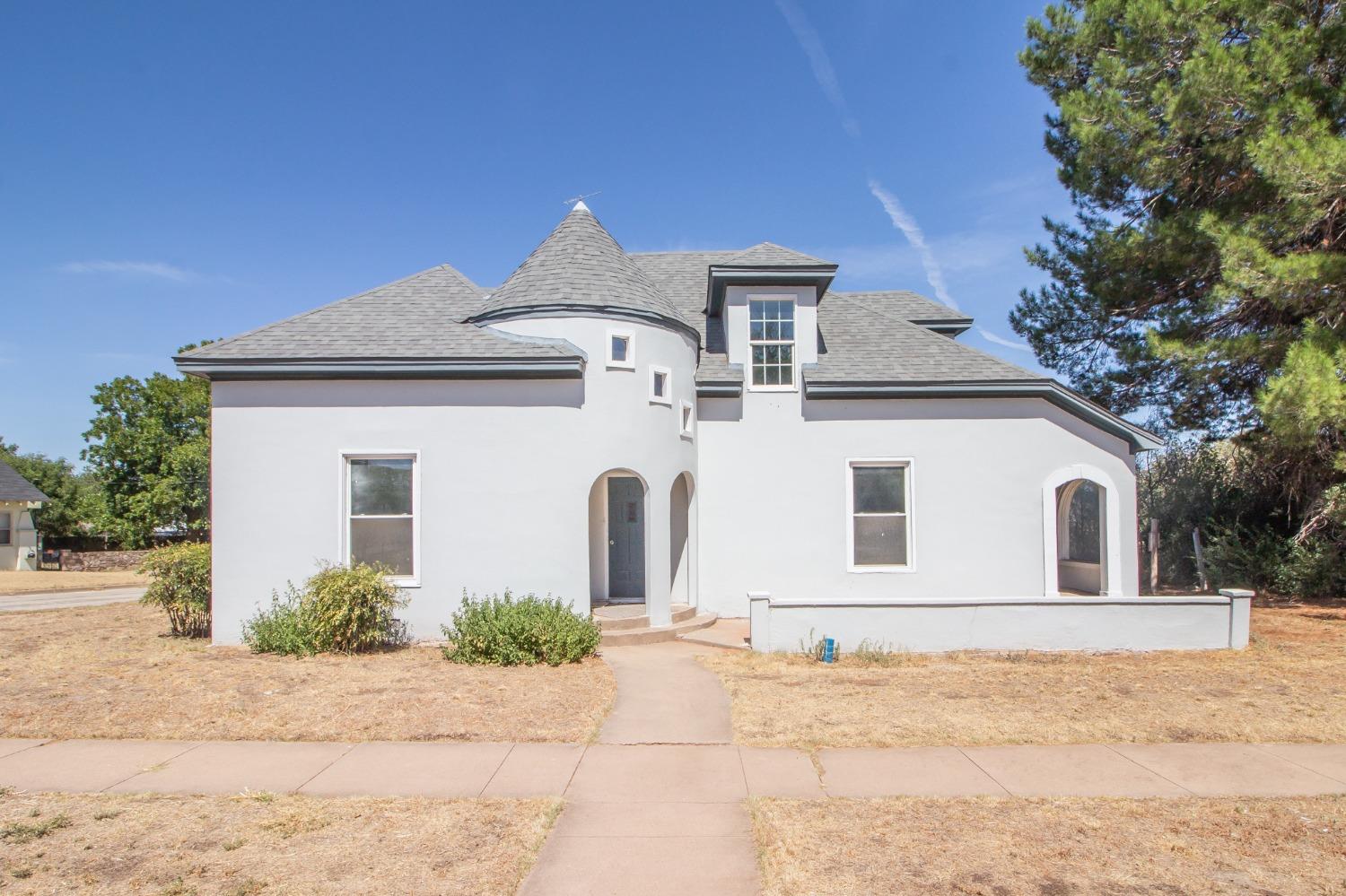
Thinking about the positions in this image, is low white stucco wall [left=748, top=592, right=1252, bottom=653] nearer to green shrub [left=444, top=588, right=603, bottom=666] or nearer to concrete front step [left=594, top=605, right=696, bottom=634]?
concrete front step [left=594, top=605, right=696, bottom=634]

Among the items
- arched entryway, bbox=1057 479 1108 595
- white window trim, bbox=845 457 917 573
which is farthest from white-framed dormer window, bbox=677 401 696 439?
arched entryway, bbox=1057 479 1108 595

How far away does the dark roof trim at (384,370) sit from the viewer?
38.3 feet

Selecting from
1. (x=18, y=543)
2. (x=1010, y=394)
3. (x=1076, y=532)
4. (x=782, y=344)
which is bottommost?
(x=18, y=543)

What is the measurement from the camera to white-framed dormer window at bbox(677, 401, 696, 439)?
13.2 m

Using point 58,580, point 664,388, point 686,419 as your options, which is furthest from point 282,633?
point 58,580

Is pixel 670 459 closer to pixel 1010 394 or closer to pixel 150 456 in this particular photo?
pixel 1010 394

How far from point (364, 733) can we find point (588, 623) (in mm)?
3862

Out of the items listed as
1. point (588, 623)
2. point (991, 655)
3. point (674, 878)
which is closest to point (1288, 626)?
point (991, 655)

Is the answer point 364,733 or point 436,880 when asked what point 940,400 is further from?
point 436,880

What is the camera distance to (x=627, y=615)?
41.1 ft

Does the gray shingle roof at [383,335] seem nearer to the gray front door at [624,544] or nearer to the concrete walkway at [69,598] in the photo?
the gray front door at [624,544]

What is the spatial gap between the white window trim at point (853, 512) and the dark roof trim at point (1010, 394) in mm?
1104

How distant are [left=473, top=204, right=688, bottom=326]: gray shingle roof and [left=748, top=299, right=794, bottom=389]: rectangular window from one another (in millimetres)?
1695

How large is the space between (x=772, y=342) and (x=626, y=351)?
307 cm
